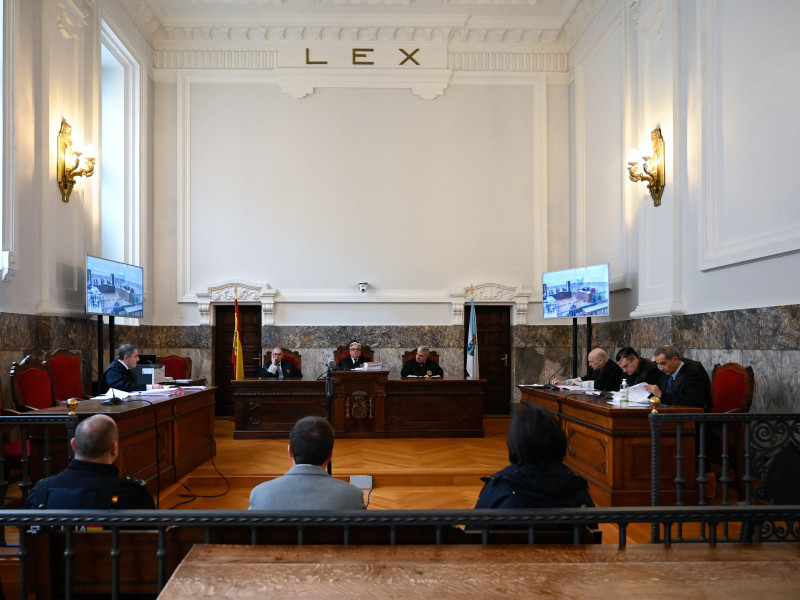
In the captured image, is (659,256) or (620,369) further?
(659,256)

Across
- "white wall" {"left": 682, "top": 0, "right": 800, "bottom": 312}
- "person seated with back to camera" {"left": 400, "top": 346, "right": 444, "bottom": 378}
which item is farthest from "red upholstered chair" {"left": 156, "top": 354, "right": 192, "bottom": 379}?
"white wall" {"left": 682, "top": 0, "right": 800, "bottom": 312}

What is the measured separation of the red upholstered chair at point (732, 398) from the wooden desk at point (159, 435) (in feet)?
15.6

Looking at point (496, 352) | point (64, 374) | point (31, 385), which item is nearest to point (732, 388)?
point (496, 352)

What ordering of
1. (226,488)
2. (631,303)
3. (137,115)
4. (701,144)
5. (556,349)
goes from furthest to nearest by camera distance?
(556,349) → (137,115) → (631,303) → (701,144) → (226,488)

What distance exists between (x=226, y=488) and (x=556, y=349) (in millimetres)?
6525

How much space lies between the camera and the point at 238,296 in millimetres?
10539

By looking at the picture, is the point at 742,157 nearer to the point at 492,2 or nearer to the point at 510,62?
the point at 492,2

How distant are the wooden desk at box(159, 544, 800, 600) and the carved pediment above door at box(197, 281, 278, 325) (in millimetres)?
8864

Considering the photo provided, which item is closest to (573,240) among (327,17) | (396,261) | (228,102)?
(396,261)

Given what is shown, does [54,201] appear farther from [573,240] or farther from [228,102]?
[573,240]

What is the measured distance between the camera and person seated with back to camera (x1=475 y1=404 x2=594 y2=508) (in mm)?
2469

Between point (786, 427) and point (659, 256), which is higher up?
point (659, 256)

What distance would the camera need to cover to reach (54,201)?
7.25 meters

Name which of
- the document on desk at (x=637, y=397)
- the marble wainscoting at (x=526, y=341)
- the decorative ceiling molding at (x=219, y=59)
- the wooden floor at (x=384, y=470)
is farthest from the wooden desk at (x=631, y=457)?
the decorative ceiling molding at (x=219, y=59)
